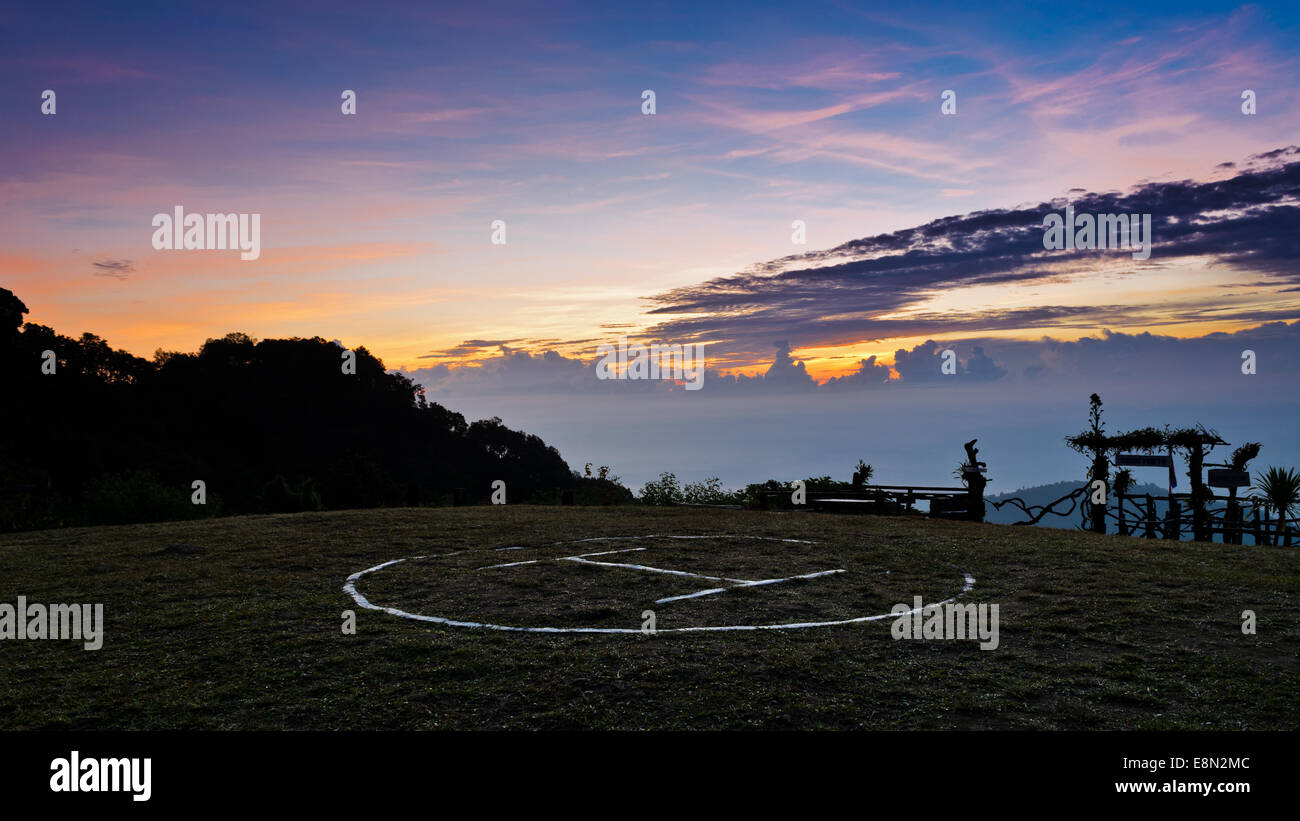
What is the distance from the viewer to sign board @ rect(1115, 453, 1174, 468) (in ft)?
60.6

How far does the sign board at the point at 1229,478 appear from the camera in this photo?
16750 millimetres

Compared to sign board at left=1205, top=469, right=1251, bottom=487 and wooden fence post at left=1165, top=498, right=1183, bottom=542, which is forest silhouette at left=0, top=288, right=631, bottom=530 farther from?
sign board at left=1205, top=469, right=1251, bottom=487

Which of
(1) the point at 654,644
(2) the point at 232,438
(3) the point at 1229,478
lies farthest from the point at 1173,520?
(2) the point at 232,438

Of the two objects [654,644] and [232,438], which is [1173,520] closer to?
[654,644]

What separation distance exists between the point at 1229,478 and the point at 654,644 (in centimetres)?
1493

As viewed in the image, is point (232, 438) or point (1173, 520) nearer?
point (1173, 520)

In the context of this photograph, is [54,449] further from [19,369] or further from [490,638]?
[490,638]

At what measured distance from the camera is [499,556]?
13148 millimetres

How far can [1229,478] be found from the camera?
55.6 feet

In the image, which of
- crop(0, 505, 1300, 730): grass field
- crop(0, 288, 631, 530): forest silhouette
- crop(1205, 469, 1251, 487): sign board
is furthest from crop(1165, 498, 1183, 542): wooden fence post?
crop(0, 288, 631, 530): forest silhouette

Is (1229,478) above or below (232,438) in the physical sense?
below
